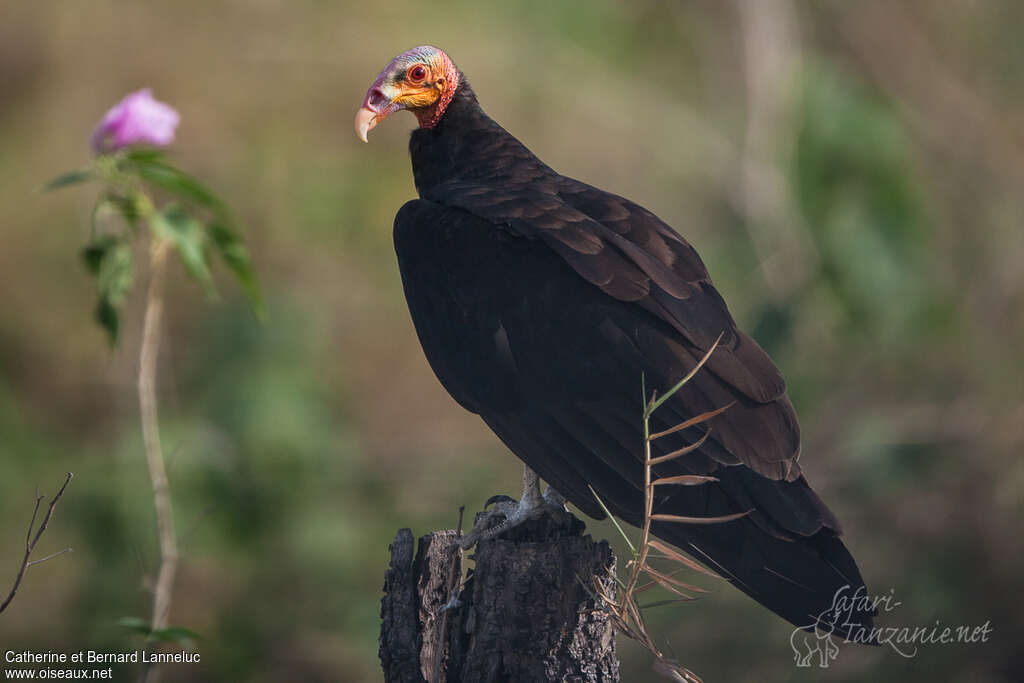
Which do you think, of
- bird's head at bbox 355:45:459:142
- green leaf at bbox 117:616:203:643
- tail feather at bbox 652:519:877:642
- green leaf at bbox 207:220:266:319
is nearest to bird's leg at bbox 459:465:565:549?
tail feather at bbox 652:519:877:642

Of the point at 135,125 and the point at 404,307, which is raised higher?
the point at 404,307

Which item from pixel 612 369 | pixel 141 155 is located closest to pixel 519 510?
pixel 612 369

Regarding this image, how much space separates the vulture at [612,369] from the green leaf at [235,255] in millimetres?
466

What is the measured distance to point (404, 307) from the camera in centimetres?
877

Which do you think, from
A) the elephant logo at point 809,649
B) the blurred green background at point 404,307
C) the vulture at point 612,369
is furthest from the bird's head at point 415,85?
the blurred green background at point 404,307

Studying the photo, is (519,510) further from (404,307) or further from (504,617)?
(404,307)

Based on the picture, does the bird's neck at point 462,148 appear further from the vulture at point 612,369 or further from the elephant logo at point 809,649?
the elephant logo at point 809,649

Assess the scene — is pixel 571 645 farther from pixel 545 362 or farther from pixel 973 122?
pixel 973 122

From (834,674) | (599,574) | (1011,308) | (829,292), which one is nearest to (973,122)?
(1011,308)

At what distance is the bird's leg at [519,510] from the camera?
→ 9.17ft

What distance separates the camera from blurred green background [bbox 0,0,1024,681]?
18.0ft

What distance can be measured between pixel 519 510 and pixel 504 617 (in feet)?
1.53

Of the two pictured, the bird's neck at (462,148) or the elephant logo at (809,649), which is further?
the elephant logo at (809,649)

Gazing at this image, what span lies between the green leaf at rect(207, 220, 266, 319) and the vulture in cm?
47
